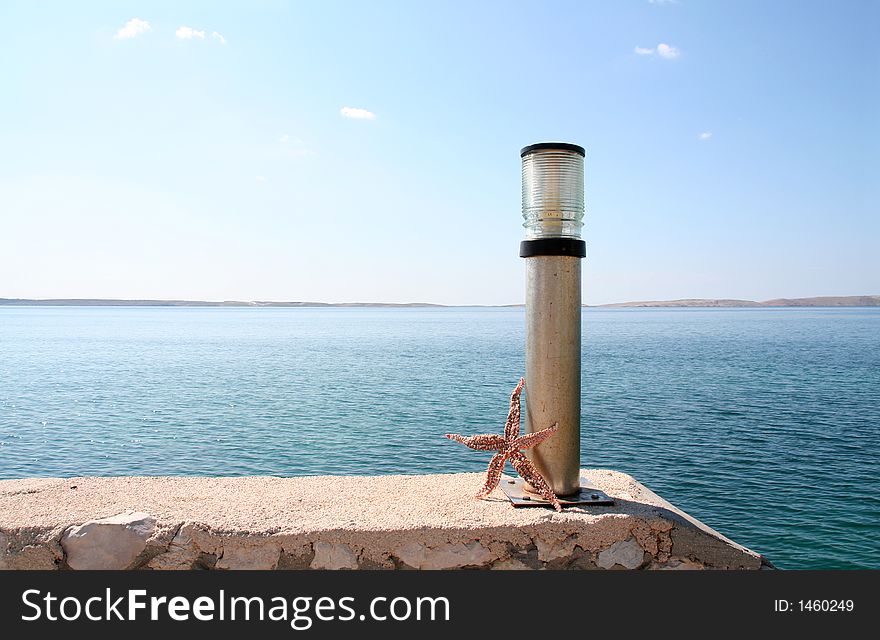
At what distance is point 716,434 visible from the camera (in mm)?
17234

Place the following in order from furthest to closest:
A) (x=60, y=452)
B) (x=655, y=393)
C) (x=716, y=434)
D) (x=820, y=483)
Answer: (x=655, y=393), (x=716, y=434), (x=60, y=452), (x=820, y=483)

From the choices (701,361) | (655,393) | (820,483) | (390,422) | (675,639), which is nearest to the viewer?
(675,639)

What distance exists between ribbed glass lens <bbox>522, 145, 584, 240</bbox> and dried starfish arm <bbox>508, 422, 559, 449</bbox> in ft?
5.08

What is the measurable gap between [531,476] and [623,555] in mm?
910

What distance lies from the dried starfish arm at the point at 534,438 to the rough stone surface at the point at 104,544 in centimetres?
275

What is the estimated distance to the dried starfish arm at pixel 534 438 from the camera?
5672 mm

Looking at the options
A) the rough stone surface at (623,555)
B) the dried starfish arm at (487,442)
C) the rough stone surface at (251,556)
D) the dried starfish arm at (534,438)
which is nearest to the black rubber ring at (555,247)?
the dried starfish arm at (534,438)

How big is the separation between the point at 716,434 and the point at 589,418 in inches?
141

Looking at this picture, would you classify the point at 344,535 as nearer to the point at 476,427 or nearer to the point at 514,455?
the point at 514,455

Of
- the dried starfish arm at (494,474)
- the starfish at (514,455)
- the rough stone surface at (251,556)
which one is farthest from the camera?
the dried starfish arm at (494,474)

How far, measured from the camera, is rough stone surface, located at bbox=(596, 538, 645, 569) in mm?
4980

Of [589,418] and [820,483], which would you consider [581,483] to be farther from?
[589,418]

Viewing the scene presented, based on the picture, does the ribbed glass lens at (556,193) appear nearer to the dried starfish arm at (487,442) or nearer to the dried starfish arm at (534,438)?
the dried starfish arm at (534,438)

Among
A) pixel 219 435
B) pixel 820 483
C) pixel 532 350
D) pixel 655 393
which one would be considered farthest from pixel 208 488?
pixel 655 393
